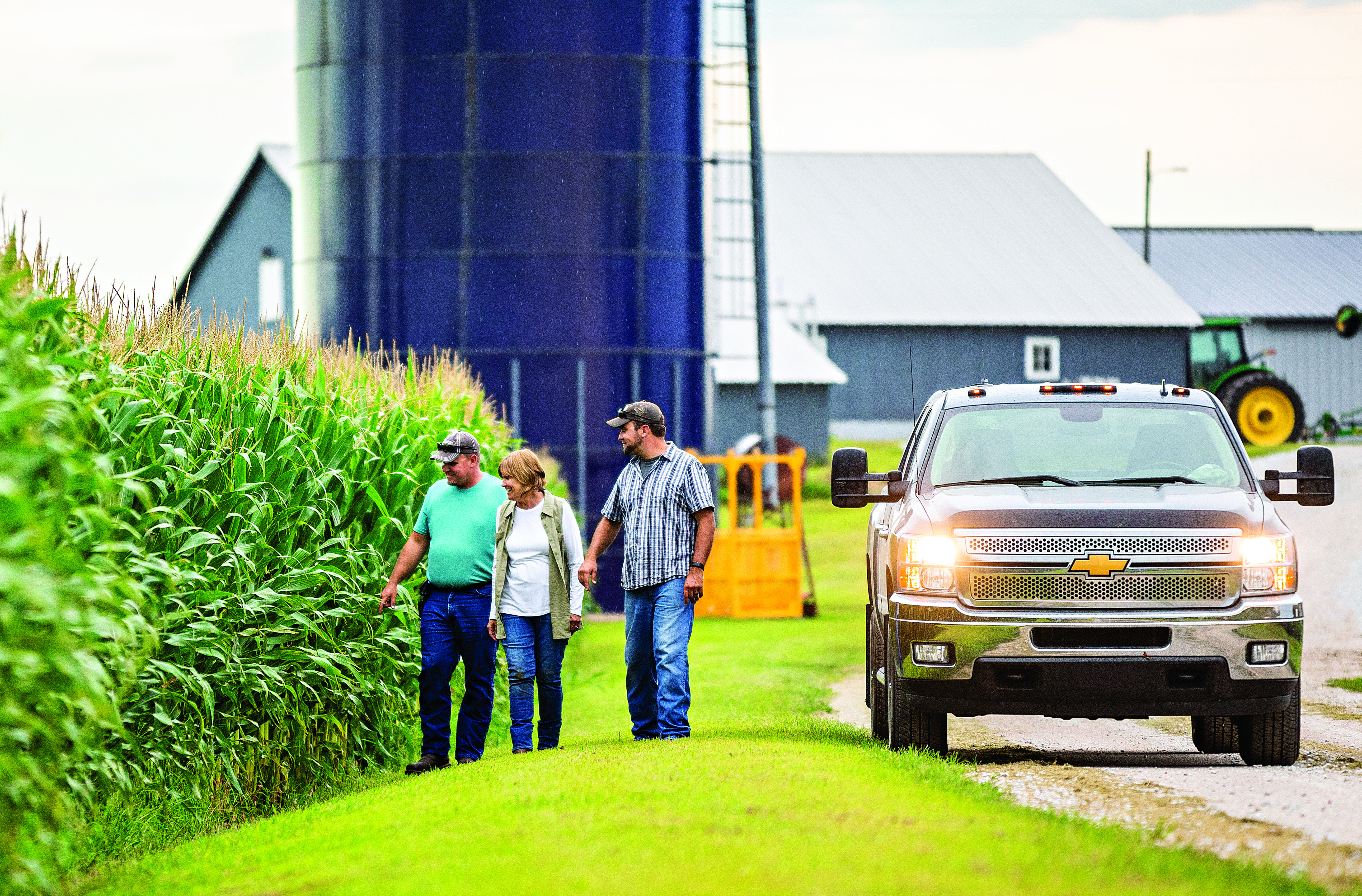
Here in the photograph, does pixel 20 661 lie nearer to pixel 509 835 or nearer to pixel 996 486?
pixel 509 835

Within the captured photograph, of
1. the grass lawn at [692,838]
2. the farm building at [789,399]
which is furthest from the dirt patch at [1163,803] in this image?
the farm building at [789,399]

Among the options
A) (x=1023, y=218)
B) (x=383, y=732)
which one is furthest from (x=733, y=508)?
(x=1023, y=218)

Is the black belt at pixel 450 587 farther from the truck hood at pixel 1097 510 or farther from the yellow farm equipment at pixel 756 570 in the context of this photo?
the yellow farm equipment at pixel 756 570

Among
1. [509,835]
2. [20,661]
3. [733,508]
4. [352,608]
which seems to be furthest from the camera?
[733,508]

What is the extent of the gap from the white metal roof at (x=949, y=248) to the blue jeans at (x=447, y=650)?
37241 mm

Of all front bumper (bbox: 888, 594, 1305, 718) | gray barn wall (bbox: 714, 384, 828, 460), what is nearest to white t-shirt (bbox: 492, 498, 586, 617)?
front bumper (bbox: 888, 594, 1305, 718)

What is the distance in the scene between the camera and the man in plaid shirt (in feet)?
33.3

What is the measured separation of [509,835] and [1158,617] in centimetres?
360

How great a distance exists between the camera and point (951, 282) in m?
49.6

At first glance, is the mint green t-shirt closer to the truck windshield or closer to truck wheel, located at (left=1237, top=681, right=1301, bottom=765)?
the truck windshield

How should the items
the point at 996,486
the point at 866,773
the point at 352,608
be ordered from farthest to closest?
the point at 352,608, the point at 996,486, the point at 866,773

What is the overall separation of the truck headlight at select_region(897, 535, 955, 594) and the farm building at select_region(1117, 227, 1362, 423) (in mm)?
46887

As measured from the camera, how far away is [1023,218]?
5244 centimetres

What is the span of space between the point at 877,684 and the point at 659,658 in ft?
4.34
